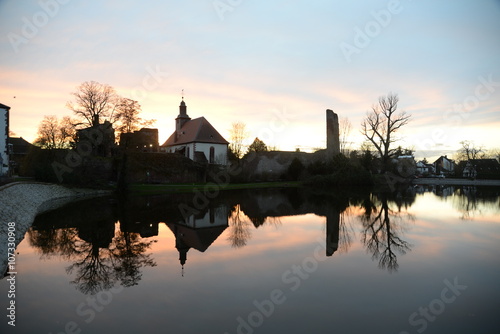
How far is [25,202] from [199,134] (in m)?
31.6

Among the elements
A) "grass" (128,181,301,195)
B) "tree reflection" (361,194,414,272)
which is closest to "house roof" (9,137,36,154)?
"grass" (128,181,301,195)

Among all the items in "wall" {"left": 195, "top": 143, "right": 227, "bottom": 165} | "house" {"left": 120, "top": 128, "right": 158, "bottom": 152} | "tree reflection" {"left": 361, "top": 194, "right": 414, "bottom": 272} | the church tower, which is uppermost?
the church tower

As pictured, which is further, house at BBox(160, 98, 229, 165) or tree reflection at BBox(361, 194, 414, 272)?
house at BBox(160, 98, 229, 165)

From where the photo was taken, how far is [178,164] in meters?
36.6

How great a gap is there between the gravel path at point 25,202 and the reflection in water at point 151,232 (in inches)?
22.1

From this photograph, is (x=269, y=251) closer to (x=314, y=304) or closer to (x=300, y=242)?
(x=300, y=242)

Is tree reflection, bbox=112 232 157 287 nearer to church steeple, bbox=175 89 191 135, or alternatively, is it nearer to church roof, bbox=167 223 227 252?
church roof, bbox=167 223 227 252

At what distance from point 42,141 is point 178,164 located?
79.0ft

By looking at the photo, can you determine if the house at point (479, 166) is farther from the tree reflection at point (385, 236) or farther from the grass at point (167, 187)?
the tree reflection at point (385, 236)

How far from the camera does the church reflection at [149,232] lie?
8695mm

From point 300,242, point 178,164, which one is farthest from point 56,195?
point 300,242

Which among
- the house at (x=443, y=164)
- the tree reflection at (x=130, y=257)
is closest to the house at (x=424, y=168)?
the house at (x=443, y=164)

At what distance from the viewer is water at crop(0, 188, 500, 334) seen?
18.0ft

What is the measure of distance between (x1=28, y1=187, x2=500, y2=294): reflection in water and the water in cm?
7
